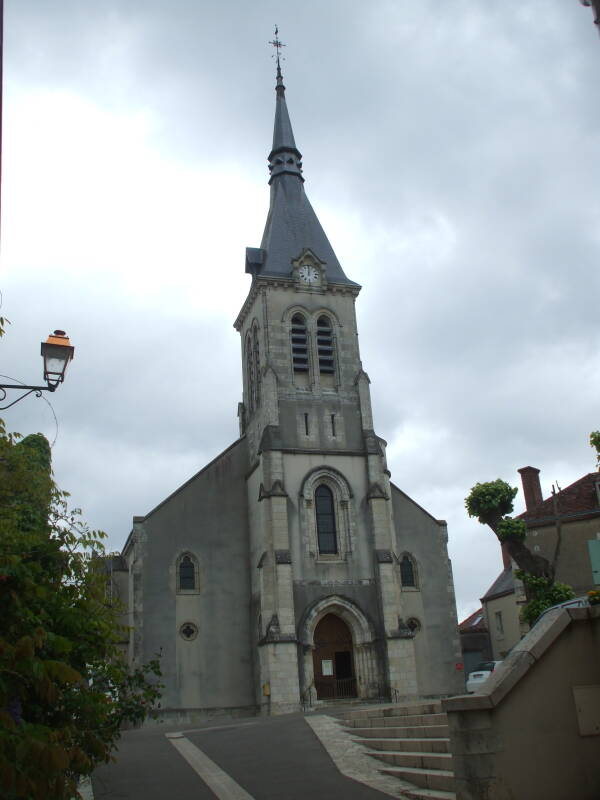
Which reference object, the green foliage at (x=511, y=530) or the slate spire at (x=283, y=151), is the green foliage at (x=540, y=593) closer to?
the green foliage at (x=511, y=530)

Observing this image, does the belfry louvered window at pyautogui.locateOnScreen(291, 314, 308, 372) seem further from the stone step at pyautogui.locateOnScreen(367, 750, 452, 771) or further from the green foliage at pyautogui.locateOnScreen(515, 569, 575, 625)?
the stone step at pyautogui.locateOnScreen(367, 750, 452, 771)

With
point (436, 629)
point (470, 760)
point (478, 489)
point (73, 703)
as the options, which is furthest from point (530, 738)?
point (436, 629)

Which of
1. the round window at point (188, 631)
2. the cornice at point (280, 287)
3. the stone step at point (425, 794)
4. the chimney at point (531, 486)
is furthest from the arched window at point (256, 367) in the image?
the stone step at point (425, 794)

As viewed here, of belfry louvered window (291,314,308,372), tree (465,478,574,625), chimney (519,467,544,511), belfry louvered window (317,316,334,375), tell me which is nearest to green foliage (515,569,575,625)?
tree (465,478,574,625)

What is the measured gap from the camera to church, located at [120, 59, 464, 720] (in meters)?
27.8

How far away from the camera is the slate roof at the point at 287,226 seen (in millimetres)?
34528

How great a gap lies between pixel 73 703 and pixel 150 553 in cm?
2141

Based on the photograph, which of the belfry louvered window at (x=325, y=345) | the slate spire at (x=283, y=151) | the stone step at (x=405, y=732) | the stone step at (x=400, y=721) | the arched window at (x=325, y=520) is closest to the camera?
the stone step at (x=405, y=732)

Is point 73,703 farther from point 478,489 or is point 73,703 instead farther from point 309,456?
point 309,456

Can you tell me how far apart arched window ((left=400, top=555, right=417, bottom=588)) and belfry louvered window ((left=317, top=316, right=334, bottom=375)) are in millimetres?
8101

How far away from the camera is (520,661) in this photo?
9.24 metres

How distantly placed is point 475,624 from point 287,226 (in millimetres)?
29285

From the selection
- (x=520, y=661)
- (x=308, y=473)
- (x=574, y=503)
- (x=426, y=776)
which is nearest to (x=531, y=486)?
(x=574, y=503)

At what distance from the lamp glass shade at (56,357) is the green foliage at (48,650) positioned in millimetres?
1595
